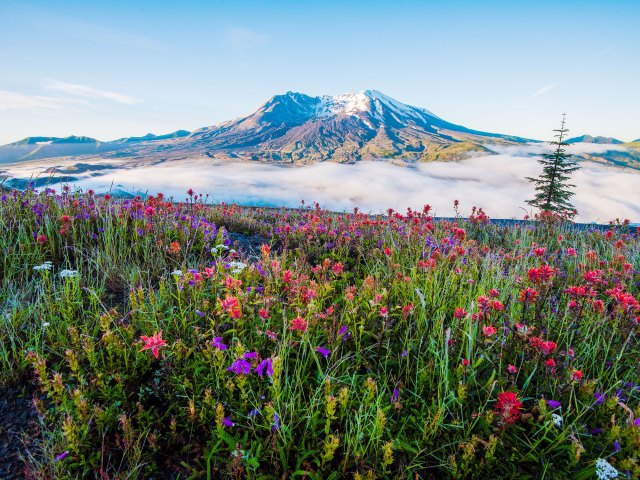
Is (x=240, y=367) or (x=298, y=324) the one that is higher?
(x=298, y=324)

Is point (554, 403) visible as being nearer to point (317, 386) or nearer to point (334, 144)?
point (317, 386)

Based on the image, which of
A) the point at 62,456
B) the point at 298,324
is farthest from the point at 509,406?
the point at 62,456

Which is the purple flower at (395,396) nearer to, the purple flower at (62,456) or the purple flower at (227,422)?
the purple flower at (227,422)

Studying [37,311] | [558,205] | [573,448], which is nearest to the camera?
[573,448]

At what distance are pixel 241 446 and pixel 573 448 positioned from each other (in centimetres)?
184

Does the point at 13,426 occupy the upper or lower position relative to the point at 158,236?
lower

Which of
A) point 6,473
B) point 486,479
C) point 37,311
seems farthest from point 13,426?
point 486,479

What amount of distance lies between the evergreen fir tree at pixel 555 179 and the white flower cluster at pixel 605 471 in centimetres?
2437

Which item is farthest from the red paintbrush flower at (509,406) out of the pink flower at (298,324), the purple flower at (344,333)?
the pink flower at (298,324)

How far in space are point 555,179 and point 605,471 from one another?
26.0 metres

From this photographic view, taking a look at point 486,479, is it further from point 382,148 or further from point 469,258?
point 382,148

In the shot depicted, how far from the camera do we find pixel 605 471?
5.69 ft

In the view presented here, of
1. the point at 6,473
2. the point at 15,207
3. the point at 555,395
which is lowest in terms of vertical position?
the point at 6,473

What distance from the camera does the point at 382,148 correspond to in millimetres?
166875
